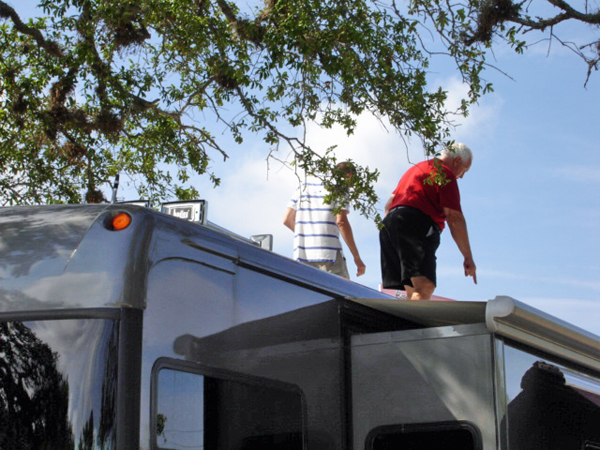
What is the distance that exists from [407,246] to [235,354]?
2.90 meters

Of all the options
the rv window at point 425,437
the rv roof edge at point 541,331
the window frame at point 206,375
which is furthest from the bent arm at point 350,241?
the window frame at point 206,375

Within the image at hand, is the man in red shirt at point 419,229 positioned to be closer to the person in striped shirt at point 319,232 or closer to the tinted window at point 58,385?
the person in striped shirt at point 319,232

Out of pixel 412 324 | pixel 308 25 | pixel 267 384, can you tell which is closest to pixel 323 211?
pixel 308 25

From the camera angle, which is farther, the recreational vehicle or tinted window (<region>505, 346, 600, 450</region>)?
tinted window (<region>505, 346, 600, 450</region>)

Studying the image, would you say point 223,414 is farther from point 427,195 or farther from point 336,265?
point 336,265

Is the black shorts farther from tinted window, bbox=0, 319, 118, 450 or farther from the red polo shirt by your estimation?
tinted window, bbox=0, 319, 118, 450

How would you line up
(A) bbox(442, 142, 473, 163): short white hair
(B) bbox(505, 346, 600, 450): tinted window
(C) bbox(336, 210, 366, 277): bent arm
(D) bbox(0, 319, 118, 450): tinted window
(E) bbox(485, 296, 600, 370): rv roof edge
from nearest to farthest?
(D) bbox(0, 319, 118, 450): tinted window
(E) bbox(485, 296, 600, 370): rv roof edge
(B) bbox(505, 346, 600, 450): tinted window
(A) bbox(442, 142, 473, 163): short white hair
(C) bbox(336, 210, 366, 277): bent arm

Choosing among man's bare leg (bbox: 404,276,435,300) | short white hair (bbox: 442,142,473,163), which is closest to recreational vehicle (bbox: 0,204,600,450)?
man's bare leg (bbox: 404,276,435,300)

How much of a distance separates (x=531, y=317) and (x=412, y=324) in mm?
872

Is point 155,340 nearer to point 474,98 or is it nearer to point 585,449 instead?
point 585,449

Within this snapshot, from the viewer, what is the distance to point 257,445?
3.28 metres

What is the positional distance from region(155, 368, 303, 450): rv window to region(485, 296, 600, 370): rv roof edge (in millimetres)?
900

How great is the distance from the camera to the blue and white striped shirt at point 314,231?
23.3ft

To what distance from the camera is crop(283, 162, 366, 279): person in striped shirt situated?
23.3 feet
